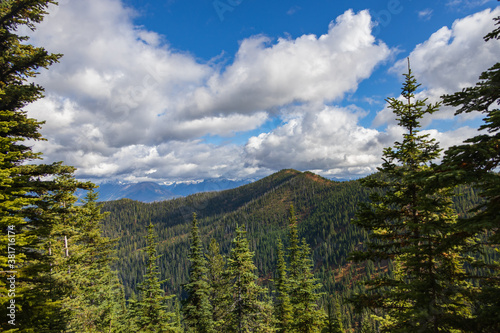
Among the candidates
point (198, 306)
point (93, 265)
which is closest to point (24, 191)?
point (93, 265)

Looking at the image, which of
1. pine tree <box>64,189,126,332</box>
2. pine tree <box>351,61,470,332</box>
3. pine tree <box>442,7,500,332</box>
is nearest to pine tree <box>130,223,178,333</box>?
pine tree <box>64,189,126,332</box>

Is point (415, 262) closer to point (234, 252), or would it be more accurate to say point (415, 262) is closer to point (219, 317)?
point (234, 252)

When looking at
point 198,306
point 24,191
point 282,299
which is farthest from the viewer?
point 282,299

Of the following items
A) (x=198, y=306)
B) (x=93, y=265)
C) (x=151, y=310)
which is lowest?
(x=198, y=306)

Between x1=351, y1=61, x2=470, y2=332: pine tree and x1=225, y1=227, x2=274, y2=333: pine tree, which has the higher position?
x1=351, y1=61, x2=470, y2=332: pine tree

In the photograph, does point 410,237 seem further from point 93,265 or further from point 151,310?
point 93,265

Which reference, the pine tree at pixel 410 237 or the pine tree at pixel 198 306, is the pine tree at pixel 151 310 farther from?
the pine tree at pixel 410 237

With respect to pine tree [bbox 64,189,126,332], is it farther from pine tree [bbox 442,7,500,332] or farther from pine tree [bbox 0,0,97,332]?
pine tree [bbox 442,7,500,332]

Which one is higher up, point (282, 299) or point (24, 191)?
point (24, 191)

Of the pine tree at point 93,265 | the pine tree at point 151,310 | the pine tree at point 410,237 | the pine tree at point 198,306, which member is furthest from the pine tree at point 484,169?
the pine tree at point 198,306

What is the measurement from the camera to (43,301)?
28.5ft

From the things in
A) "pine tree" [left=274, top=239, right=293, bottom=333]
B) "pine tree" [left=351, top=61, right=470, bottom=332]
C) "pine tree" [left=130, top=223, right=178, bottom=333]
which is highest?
"pine tree" [left=351, top=61, right=470, bottom=332]

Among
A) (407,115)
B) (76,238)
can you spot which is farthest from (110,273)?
(407,115)

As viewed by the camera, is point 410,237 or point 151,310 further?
point 151,310
